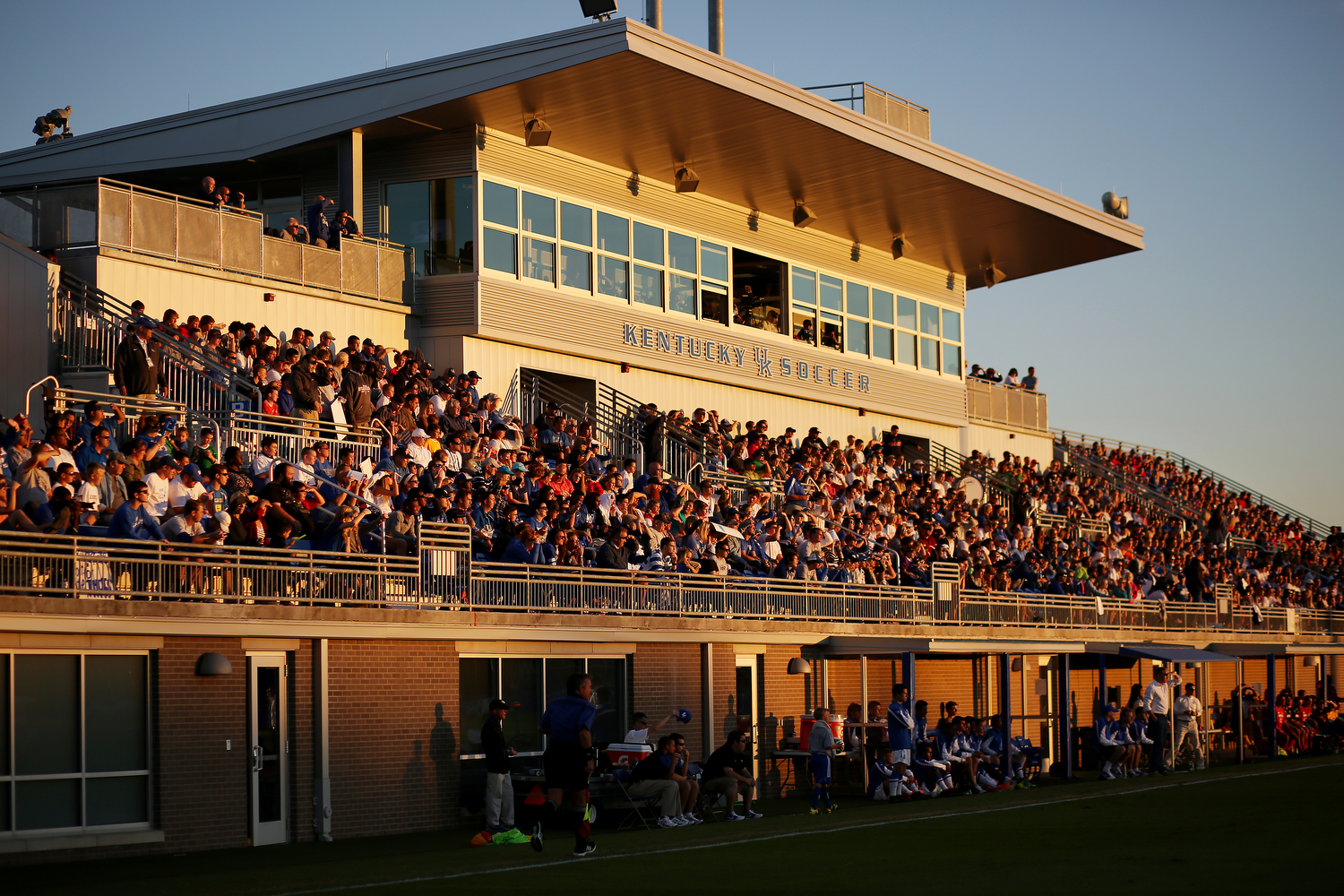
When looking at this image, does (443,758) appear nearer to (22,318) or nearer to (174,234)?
(22,318)

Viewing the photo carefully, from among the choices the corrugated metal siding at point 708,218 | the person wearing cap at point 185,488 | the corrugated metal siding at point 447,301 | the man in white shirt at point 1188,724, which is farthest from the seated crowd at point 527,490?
the corrugated metal siding at point 708,218

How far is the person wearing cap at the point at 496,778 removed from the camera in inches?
707

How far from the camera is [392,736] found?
1827 centimetres

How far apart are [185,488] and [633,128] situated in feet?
46.7

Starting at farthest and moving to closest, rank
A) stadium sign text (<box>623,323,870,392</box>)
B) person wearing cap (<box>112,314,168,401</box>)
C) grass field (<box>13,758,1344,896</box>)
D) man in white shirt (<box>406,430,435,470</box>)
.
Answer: stadium sign text (<box>623,323,870,392</box>)
man in white shirt (<box>406,430,435,470</box>)
person wearing cap (<box>112,314,168,401</box>)
grass field (<box>13,758,1344,896</box>)

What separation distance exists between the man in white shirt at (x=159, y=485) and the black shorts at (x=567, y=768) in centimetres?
498

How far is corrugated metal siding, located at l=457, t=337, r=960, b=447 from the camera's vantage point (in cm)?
2808

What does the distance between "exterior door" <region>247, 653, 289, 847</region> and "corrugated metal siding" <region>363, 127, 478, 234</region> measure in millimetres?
12983

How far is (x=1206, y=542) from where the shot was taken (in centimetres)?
4462

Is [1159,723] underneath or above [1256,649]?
underneath

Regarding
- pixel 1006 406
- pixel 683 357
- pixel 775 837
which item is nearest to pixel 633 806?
pixel 775 837

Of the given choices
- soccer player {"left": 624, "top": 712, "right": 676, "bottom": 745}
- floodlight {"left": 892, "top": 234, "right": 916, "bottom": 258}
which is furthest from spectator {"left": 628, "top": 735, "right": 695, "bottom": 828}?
floodlight {"left": 892, "top": 234, "right": 916, "bottom": 258}

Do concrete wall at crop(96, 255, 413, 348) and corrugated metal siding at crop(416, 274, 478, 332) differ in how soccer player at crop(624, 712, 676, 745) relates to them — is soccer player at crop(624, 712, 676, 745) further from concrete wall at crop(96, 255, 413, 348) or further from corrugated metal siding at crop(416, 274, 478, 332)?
corrugated metal siding at crop(416, 274, 478, 332)

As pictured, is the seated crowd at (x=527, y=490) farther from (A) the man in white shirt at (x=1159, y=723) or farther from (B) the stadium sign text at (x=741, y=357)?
(A) the man in white shirt at (x=1159, y=723)
